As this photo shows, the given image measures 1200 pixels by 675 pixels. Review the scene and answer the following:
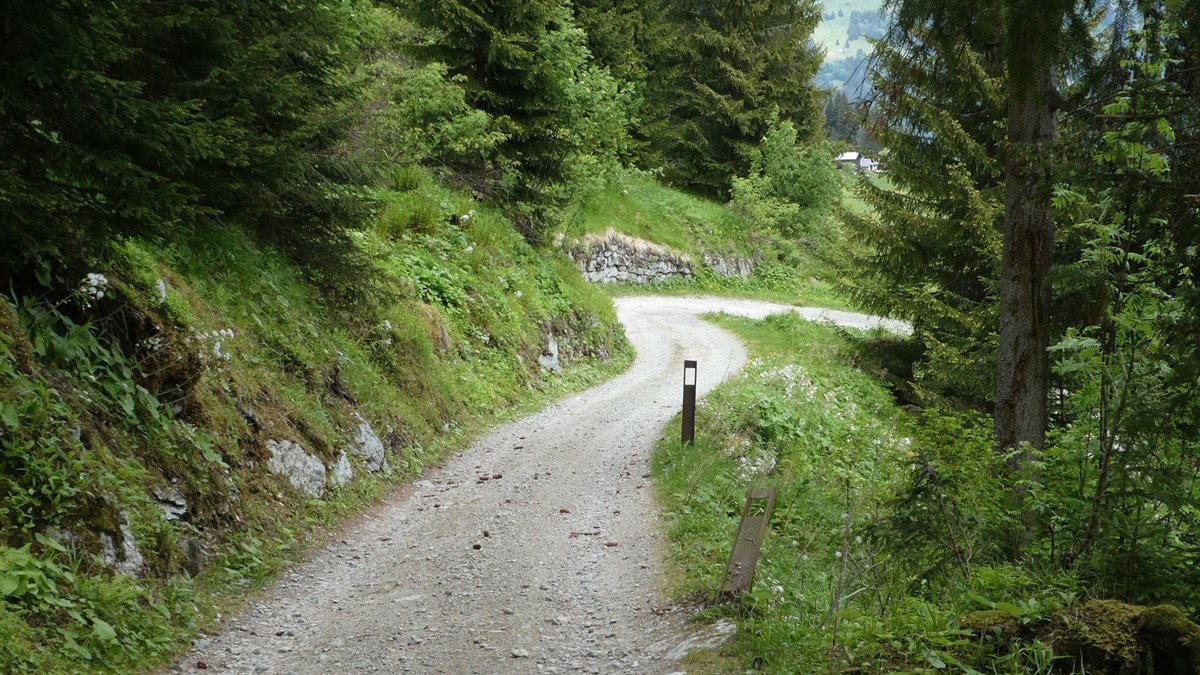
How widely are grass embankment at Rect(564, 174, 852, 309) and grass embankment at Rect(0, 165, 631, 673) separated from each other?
20.2 metres

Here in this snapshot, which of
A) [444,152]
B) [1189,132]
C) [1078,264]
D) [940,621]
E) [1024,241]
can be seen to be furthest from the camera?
[444,152]

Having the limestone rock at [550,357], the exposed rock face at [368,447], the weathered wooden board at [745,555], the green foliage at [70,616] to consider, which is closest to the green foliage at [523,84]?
the limestone rock at [550,357]

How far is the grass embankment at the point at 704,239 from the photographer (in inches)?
1335

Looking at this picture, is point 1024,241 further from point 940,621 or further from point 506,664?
point 506,664

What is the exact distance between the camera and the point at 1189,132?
5.10 meters

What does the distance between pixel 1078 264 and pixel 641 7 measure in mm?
35559

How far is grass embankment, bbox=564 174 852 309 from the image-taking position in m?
33.9

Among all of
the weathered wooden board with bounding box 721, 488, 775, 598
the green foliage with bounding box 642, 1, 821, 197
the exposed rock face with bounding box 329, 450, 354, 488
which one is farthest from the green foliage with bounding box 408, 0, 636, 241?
the green foliage with bounding box 642, 1, 821, 197

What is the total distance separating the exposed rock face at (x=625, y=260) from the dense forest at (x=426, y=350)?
1680cm

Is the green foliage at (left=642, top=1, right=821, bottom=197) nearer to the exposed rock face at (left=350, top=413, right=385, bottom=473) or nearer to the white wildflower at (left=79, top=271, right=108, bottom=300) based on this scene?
the exposed rock face at (left=350, top=413, right=385, bottom=473)

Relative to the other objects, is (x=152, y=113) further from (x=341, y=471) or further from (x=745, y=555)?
(x=745, y=555)

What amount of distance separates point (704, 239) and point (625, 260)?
6.31 m

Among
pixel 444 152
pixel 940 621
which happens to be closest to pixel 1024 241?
pixel 940 621

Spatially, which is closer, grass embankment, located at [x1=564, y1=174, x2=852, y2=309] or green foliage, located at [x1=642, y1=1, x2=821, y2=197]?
grass embankment, located at [x1=564, y1=174, x2=852, y2=309]
